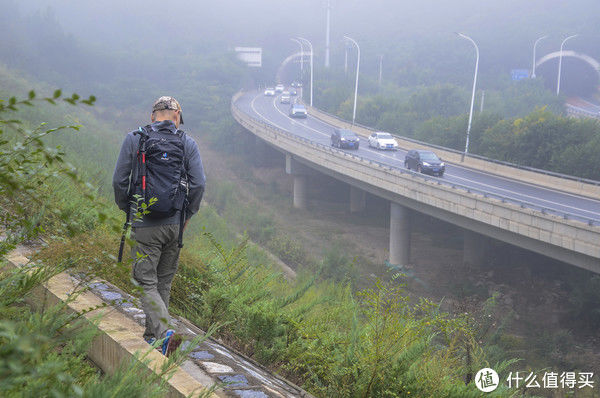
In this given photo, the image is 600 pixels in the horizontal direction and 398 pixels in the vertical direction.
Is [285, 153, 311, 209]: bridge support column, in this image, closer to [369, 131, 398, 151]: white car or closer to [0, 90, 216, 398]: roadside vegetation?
[369, 131, 398, 151]: white car

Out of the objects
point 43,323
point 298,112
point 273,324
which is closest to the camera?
point 43,323

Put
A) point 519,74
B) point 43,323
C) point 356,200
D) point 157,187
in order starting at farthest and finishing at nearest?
1. point 519,74
2. point 356,200
3. point 157,187
4. point 43,323

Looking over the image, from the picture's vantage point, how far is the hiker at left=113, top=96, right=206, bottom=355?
407cm

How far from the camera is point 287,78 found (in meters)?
113

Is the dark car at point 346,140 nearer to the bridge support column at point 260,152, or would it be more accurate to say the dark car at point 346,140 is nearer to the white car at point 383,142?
the white car at point 383,142

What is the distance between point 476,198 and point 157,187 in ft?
67.8

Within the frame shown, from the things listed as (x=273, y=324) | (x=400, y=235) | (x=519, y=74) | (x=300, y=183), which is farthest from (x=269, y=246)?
(x=519, y=74)

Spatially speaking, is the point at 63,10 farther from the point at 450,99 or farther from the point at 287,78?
the point at 450,99

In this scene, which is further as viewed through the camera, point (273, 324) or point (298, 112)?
point (298, 112)

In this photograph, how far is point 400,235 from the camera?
31.3 metres

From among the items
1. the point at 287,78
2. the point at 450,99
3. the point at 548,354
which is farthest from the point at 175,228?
the point at 287,78

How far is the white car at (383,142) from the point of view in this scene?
40381 millimetres

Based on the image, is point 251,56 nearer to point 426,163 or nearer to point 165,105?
point 426,163

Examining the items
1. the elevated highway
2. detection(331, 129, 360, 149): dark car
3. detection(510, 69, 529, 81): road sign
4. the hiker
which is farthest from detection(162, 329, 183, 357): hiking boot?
detection(510, 69, 529, 81): road sign
